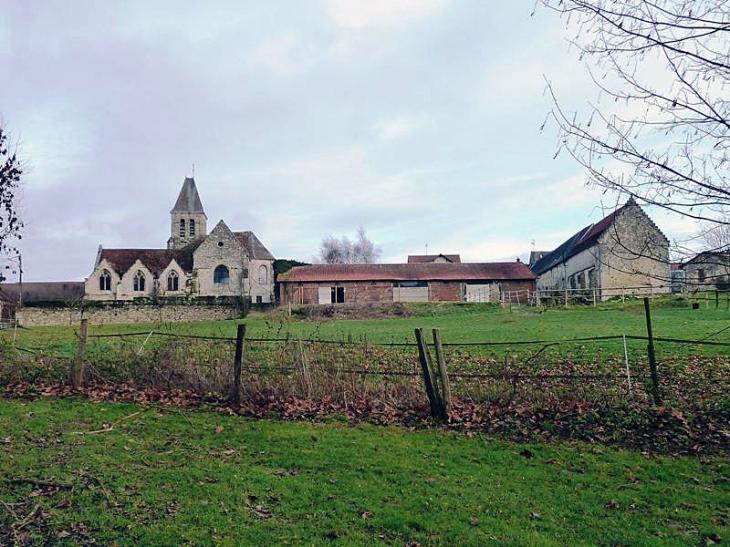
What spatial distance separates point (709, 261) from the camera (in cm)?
405

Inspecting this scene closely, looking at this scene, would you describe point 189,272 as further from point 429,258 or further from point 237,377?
point 237,377

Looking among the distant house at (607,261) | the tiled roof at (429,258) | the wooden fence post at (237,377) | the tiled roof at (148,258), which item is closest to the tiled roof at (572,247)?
the distant house at (607,261)

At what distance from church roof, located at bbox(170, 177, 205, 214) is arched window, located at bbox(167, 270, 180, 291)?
62.4 ft

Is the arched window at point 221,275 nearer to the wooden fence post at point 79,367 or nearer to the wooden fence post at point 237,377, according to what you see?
the wooden fence post at point 79,367

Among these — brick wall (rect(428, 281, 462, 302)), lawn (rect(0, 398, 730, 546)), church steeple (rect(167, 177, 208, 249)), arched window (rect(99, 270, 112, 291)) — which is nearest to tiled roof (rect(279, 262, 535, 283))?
brick wall (rect(428, 281, 462, 302))

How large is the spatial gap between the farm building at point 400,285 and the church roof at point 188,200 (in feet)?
99.7

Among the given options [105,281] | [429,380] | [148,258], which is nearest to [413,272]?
[148,258]

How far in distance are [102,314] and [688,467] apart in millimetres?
42136

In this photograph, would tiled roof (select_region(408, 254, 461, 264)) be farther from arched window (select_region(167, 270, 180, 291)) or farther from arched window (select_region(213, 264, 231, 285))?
arched window (select_region(167, 270, 180, 291))

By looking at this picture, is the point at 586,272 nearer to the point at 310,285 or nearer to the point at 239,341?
the point at 310,285

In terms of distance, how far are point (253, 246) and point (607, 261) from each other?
4850cm

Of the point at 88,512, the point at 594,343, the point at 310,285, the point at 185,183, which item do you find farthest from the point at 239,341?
the point at 185,183

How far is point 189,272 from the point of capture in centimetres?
5478

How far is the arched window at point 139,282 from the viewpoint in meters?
54.7
